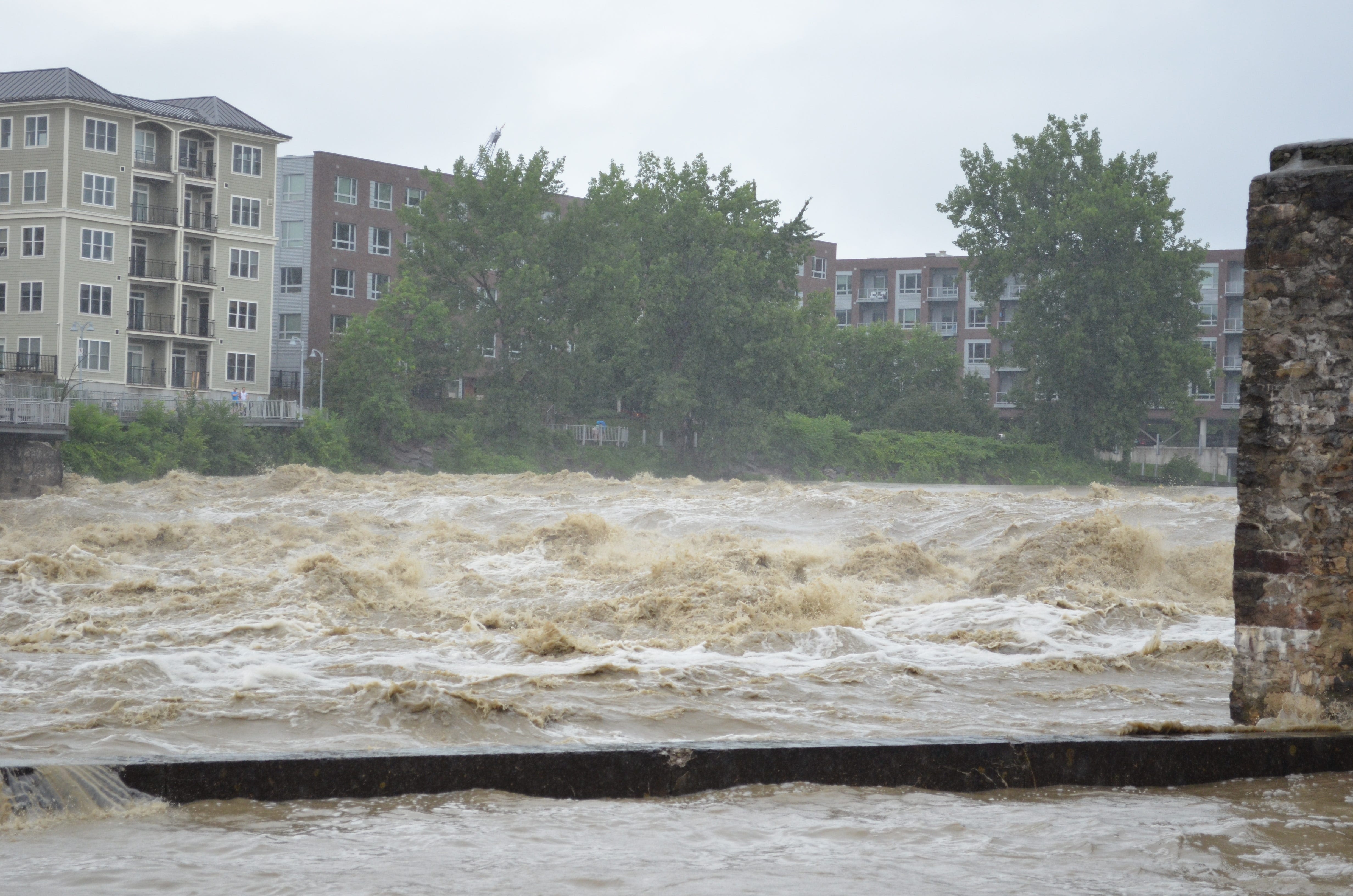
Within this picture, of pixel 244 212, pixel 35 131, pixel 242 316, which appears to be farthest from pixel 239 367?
pixel 35 131

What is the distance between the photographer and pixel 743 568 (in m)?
20.4

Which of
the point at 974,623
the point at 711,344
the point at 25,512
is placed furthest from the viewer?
the point at 711,344

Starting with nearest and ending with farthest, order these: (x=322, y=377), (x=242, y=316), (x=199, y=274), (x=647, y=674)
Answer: (x=647, y=674), (x=322, y=377), (x=199, y=274), (x=242, y=316)

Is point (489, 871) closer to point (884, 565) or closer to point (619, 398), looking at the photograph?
point (884, 565)

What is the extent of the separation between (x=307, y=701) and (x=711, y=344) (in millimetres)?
56871

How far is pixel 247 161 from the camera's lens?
204 ft

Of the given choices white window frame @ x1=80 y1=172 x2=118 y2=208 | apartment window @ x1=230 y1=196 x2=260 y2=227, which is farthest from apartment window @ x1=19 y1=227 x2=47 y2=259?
apartment window @ x1=230 y1=196 x2=260 y2=227

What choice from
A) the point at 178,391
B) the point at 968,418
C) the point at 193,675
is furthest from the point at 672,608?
the point at 968,418

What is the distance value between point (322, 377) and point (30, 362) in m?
11.7

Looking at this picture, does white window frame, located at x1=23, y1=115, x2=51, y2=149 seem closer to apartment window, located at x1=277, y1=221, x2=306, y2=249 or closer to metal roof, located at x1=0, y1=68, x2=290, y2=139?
metal roof, located at x1=0, y1=68, x2=290, y2=139

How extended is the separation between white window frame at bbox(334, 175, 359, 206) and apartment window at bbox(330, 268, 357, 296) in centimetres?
355

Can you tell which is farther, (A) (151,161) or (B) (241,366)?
(B) (241,366)

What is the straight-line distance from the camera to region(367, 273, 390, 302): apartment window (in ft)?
240

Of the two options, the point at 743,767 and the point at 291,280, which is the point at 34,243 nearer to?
the point at 291,280
